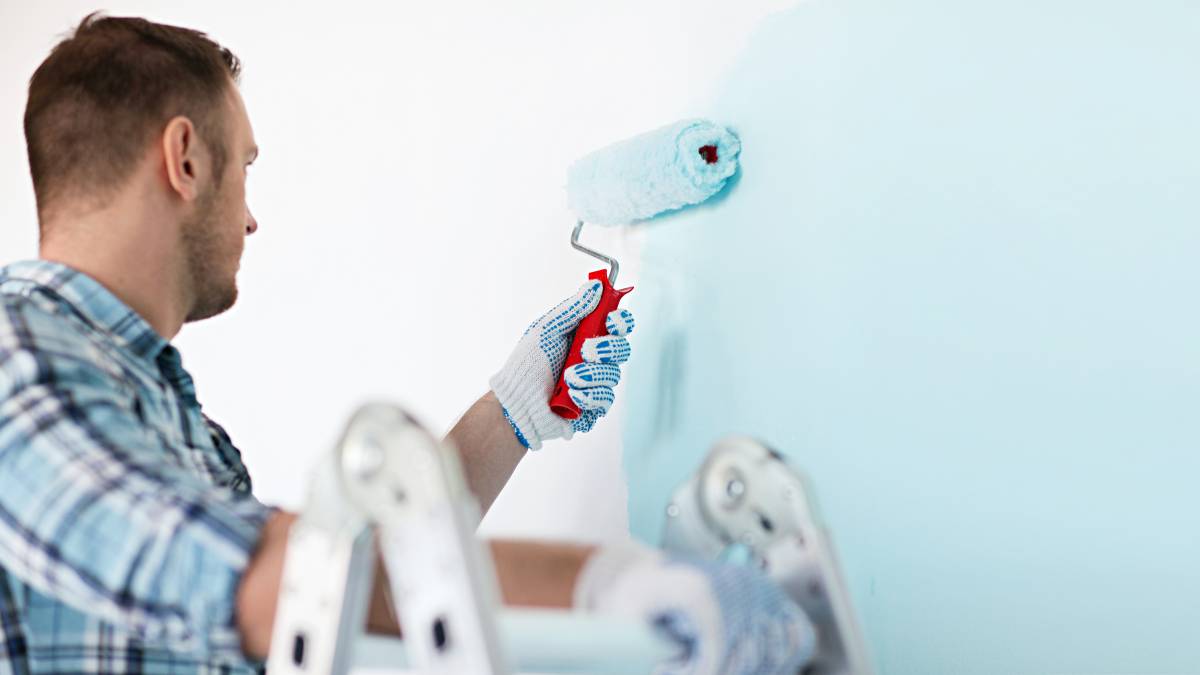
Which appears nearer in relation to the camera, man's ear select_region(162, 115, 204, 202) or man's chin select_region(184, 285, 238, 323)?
man's ear select_region(162, 115, 204, 202)

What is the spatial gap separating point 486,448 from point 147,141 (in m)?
0.51

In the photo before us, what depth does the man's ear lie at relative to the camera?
1.03 m

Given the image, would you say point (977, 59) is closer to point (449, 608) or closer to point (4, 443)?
point (449, 608)

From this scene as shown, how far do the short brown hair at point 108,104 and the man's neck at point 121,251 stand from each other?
0.03m

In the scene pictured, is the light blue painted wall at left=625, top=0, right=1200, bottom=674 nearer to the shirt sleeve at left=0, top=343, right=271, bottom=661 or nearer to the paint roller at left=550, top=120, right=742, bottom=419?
the paint roller at left=550, top=120, right=742, bottom=419

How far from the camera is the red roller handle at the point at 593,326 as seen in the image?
1271 millimetres

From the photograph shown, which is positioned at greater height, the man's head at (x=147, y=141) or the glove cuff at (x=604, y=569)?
the man's head at (x=147, y=141)

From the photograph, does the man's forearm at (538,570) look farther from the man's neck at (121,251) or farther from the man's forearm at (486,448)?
the man's forearm at (486,448)

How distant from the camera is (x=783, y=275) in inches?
45.1

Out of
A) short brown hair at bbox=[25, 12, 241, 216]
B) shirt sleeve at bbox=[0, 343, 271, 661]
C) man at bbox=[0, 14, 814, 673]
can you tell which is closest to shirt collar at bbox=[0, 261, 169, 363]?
man at bbox=[0, 14, 814, 673]

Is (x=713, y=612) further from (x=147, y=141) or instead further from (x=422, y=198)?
(x=422, y=198)

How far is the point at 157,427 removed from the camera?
0.90 metres

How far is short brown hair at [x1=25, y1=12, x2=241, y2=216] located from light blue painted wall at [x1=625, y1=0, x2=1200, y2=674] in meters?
0.56

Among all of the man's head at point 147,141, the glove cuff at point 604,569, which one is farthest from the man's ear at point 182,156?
the glove cuff at point 604,569
